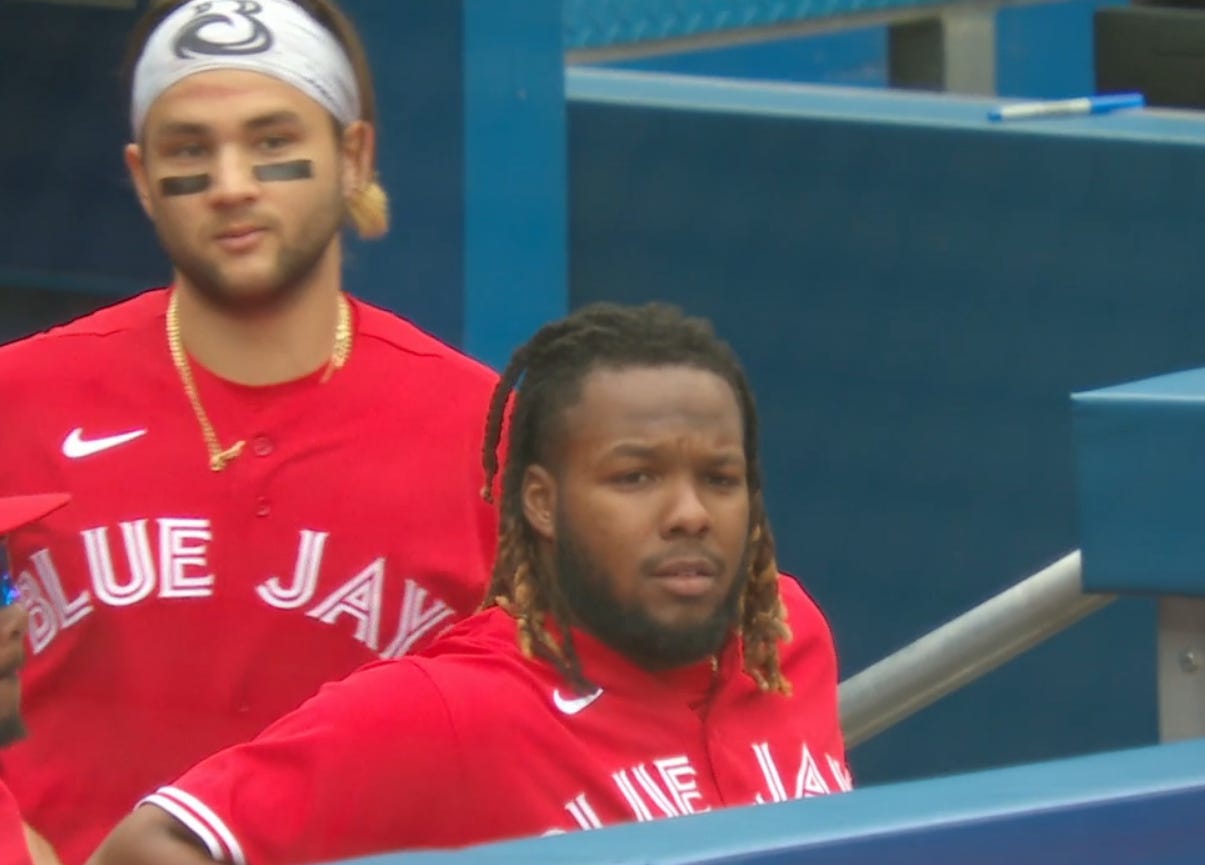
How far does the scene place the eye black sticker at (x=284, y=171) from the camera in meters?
2.38

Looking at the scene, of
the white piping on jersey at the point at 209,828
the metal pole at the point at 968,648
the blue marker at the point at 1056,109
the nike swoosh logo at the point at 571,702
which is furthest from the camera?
the blue marker at the point at 1056,109

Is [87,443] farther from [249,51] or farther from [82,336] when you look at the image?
[249,51]

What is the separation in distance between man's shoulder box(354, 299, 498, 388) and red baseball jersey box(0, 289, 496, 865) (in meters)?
0.06

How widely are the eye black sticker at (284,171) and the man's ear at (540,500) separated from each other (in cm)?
42

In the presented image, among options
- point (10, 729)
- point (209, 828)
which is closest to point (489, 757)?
point (209, 828)

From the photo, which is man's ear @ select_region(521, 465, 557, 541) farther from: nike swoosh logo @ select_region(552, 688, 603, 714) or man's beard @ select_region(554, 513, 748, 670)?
nike swoosh logo @ select_region(552, 688, 603, 714)

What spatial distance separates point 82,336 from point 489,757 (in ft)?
2.18

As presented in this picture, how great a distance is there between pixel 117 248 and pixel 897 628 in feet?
5.58

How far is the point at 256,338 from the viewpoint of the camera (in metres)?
2.38

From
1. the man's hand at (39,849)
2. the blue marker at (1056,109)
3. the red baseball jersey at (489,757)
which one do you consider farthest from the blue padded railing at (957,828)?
the blue marker at (1056,109)

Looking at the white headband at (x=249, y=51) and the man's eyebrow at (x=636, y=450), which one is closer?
the man's eyebrow at (x=636, y=450)

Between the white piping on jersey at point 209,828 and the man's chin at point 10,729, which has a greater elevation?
the man's chin at point 10,729

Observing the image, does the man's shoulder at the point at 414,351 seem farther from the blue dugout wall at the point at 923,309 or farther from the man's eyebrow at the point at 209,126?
the blue dugout wall at the point at 923,309

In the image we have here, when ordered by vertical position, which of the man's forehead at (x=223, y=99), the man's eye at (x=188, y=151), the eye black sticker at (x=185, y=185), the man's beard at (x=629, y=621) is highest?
the man's forehead at (x=223, y=99)
